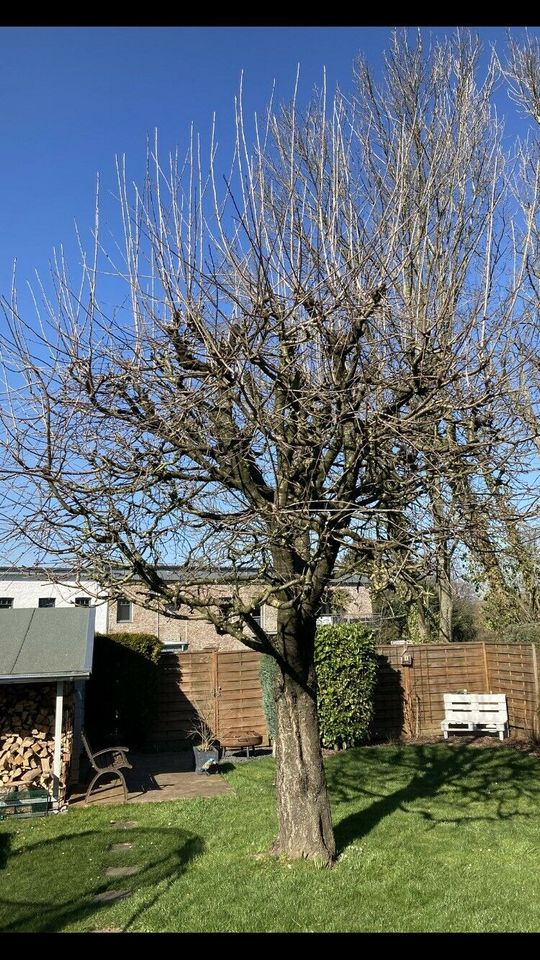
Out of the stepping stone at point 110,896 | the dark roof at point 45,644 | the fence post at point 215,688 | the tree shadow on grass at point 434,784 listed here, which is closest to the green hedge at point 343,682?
the tree shadow on grass at point 434,784

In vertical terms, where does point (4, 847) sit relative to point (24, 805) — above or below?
below

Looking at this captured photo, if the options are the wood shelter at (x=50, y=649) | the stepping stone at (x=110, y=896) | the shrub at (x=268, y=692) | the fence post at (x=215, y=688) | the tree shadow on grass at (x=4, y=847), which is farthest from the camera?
the fence post at (x=215, y=688)

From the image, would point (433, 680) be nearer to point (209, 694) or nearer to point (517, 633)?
point (517, 633)

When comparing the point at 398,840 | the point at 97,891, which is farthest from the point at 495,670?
the point at 97,891

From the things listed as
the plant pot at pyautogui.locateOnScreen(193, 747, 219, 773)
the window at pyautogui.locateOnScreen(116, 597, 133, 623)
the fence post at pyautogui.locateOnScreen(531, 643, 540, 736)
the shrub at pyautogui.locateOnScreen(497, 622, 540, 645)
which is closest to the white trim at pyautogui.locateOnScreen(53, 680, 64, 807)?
the plant pot at pyautogui.locateOnScreen(193, 747, 219, 773)

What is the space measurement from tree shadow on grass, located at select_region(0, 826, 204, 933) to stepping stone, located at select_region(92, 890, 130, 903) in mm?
43

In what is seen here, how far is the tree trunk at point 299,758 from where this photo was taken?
5.54 m

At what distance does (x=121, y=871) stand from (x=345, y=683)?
6.02 m

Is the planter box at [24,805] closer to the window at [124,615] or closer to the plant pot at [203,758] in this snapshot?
the plant pot at [203,758]

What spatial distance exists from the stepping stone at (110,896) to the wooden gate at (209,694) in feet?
22.8

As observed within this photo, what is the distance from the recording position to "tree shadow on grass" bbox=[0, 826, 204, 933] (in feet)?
15.6

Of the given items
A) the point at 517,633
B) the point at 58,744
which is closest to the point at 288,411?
the point at 58,744

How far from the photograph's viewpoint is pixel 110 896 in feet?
16.8

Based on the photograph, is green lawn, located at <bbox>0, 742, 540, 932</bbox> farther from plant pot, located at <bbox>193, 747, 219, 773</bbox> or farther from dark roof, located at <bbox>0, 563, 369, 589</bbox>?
dark roof, located at <bbox>0, 563, 369, 589</bbox>
